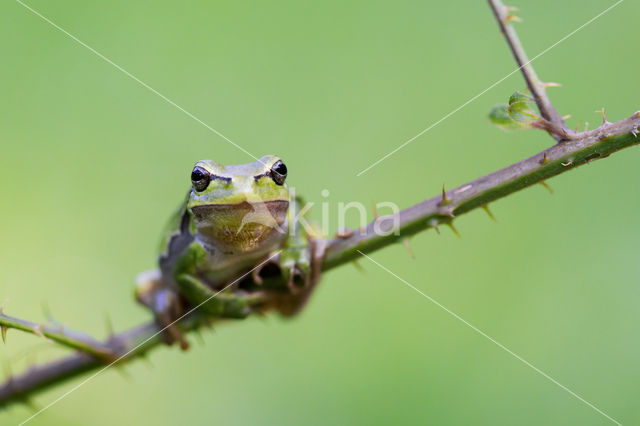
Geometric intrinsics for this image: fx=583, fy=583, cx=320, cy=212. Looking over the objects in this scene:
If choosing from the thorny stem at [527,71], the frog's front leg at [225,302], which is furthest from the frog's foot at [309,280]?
the thorny stem at [527,71]

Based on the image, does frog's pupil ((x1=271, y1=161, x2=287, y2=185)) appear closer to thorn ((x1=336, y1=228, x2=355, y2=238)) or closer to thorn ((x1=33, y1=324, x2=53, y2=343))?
thorn ((x1=336, y1=228, x2=355, y2=238))

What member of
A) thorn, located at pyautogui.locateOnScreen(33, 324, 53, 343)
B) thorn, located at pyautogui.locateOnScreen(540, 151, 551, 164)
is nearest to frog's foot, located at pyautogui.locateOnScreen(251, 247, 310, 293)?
thorn, located at pyautogui.locateOnScreen(33, 324, 53, 343)

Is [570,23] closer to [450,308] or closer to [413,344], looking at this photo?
[450,308]

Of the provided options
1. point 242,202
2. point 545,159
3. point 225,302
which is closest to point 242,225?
point 242,202

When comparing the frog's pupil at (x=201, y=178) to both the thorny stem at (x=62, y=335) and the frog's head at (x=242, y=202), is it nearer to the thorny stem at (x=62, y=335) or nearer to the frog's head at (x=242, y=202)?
the frog's head at (x=242, y=202)

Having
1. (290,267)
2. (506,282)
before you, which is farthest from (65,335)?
(506,282)

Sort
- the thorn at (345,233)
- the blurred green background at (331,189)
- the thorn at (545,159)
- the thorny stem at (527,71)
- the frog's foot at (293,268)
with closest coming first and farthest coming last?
the thorny stem at (527,71) < the thorn at (545,159) < the thorn at (345,233) < the frog's foot at (293,268) < the blurred green background at (331,189)

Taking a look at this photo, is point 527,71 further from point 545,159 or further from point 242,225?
point 242,225
